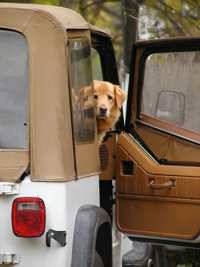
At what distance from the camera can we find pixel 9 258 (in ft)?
13.2

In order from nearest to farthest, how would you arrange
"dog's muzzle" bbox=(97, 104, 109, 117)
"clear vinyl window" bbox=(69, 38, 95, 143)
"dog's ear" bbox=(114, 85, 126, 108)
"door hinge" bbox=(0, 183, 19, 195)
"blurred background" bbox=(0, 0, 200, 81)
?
"door hinge" bbox=(0, 183, 19, 195), "clear vinyl window" bbox=(69, 38, 95, 143), "dog's muzzle" bbox=(97, 104, 109, 117), "dog's ear" bbox=(114, 85, 126, 108), "blurred background" bbox=(0, 0, 200, 81)

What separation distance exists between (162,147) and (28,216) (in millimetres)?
1874

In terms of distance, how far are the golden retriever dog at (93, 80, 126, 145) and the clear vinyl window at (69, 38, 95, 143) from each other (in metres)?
0.94

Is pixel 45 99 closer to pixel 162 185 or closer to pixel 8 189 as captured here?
pixel 8 189

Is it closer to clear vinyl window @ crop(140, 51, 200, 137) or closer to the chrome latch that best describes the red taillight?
the chrome latch

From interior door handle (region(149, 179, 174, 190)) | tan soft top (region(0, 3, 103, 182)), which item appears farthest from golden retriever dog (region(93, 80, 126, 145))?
tan soft top (region(0, 3, 103, 182))

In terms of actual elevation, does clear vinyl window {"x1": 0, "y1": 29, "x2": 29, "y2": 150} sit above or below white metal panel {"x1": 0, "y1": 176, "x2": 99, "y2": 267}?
above

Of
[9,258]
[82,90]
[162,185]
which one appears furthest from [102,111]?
[9,258]

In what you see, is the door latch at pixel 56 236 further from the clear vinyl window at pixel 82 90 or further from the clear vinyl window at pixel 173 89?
the clear vinyl window at pixel 173 89

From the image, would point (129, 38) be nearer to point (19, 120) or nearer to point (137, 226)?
point (137, 226)

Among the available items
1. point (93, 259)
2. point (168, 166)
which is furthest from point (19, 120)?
point (168, 166)

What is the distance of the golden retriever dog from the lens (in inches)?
220

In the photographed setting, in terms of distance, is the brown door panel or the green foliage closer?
the brown door panel

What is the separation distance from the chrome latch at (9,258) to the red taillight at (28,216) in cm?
13
